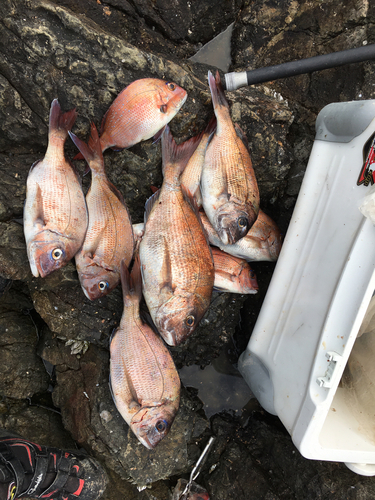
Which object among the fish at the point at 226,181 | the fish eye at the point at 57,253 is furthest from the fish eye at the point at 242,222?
the fish eye at the point at 57,253

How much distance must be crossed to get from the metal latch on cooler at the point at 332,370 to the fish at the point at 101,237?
67.6 inches

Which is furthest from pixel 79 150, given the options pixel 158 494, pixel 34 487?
pixel 158 494

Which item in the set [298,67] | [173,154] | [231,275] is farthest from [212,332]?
[298,67]

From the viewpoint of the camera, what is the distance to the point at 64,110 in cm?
252

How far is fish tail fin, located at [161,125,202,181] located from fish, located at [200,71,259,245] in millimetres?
176

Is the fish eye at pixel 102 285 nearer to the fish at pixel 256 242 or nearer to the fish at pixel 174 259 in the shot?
the fish at pixel 174 259

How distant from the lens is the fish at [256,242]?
A: 288 cm

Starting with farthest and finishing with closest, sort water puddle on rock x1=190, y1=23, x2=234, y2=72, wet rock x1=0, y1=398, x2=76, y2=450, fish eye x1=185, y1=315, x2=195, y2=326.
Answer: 1. water puddle on rock x1=190, y1=23, x2=234, y2=72
2. wet rock x1=0, y1=398, x2=76, y2=450
3. fish eye x1=185, y1=315, x2=195, y2=326

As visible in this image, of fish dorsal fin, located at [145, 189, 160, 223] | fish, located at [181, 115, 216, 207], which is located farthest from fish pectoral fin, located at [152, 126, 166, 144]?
fish dorsal fin, located at [145, 189, 160, 223]

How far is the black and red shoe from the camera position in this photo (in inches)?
106

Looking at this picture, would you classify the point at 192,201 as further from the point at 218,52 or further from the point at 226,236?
the point at 218,52

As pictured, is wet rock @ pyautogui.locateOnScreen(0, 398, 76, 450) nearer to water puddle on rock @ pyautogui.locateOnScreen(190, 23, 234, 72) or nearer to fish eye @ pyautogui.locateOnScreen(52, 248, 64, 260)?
fish eye @ pyautogui.locateOnScreen(52, 248, 64, 260)

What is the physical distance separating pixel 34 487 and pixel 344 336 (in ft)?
9.91

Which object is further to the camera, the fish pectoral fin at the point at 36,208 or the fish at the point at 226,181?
the fish at the point at 226,181
